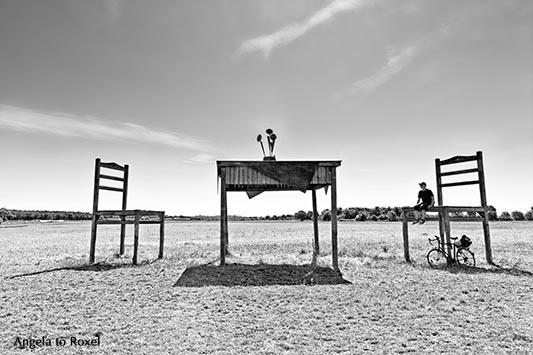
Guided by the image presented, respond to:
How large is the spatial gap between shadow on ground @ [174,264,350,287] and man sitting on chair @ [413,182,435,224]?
4.30m

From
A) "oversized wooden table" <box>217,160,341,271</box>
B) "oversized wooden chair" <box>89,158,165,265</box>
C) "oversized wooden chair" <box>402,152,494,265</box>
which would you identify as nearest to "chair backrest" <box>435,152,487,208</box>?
"oversized wooden chair" <box>402,152,494,265</box>

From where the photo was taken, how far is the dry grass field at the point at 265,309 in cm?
482

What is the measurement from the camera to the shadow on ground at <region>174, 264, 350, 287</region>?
28.3ft

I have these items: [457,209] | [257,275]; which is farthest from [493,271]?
[257,275]

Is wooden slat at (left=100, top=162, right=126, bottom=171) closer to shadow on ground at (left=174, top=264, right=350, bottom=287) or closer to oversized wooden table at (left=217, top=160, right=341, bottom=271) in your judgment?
oversized wooden table at (left=217, top=160, right=341, bottom=271)

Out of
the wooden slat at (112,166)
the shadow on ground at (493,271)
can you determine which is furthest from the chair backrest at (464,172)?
the wooden slat at (112,166)

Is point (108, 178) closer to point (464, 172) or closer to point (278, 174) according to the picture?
point (278, 174)

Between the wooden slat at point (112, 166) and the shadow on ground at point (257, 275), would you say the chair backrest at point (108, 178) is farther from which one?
the shadow on ground at point (257, 275)

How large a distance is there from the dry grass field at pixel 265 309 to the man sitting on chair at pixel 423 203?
2023 millimetres

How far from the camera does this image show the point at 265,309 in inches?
255

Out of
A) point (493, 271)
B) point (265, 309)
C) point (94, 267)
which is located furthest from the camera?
point (94, 267)

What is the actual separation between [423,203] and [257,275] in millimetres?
6690

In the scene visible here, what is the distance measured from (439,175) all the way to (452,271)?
4.73 meters

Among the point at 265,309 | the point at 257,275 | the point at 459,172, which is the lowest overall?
the point at 265,309
